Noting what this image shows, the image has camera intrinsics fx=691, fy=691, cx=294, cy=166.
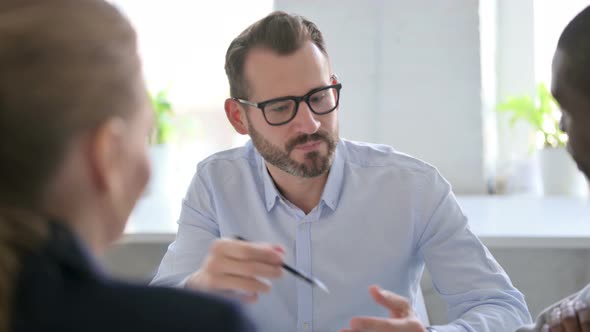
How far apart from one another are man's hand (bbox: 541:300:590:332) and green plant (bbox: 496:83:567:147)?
2.25 meters

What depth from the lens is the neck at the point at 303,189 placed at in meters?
1.91

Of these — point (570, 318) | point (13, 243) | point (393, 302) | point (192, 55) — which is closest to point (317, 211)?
point (393, 302)

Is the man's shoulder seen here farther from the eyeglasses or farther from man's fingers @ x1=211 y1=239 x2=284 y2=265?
man's fingers @ x1=211 y1=239 x2=284 y2=265

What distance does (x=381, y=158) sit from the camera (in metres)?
1.95

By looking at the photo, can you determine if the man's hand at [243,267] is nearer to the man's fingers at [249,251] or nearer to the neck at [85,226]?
the man's fingers at [249,251]

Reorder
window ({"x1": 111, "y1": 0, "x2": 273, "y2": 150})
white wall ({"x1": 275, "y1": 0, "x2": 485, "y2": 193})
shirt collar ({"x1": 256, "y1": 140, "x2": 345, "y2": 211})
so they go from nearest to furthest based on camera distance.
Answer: shirt collar ({"x1": 256, "y1": 140, "x2": 345, "y2": 211})
white wall ({"x1": 275, "y1": 0, "x2": 485, "y2": 193})
window ({"x1": 111, "y1": 0, "x2": 273, "y2": 150})

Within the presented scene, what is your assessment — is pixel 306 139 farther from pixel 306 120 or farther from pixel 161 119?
pixel 161 119

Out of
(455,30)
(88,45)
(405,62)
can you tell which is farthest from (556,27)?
(88,45)

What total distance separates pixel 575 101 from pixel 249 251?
0.61 metres

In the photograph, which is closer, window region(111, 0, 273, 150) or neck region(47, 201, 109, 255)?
neck region(47, 201, 109, 255)

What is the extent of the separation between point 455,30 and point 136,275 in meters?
1.77

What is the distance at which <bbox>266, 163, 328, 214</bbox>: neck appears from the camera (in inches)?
75.1

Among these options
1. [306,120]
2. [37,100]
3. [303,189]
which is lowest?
[303,189]

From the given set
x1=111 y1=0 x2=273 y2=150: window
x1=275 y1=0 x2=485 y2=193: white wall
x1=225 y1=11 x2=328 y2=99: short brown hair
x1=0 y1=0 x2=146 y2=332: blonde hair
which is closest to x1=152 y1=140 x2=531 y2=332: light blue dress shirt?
x1=225 y1=11 x2=328 y2=99: short brown hair
